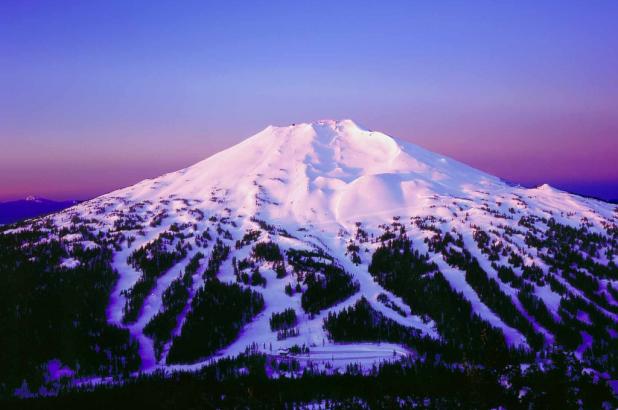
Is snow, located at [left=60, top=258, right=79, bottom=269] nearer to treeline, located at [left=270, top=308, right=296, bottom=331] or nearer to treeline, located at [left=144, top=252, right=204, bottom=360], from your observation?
treeline, located at [left=144, top=252, right=204, bottom=360]

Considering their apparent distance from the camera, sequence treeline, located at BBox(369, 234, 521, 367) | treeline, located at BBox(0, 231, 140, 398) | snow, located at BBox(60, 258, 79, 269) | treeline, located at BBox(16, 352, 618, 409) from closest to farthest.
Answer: treeline, located at BBox(16, 352, 618, 409) < treeline, located at BBox(0, 231, 140, 398) < treeline, located at BBox(369, 234, 521, 367) < snow, located at BBox(60, 258, 79, 269)

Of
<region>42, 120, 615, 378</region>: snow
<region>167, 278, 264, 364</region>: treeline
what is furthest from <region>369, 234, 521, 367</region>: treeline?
<region>167, 278, 264, 364</region>: treeline

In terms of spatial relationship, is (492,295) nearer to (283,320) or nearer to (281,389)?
(283,320)

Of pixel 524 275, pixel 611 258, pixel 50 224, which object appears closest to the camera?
pixel 524 275

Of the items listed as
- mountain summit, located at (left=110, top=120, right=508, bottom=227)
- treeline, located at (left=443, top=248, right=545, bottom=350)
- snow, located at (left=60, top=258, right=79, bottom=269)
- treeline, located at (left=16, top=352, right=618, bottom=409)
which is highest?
mountain summit, located at (left=110, top=120, right=508, bottom=227)

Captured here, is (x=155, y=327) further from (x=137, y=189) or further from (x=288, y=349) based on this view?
(x=137, y=189)

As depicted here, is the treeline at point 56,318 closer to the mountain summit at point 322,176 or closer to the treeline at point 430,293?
the treeline at point 430,293

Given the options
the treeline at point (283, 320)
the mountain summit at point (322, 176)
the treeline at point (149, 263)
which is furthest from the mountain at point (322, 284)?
the mountain summit at point (322, 176)

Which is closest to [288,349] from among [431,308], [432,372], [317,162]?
[432,372]
